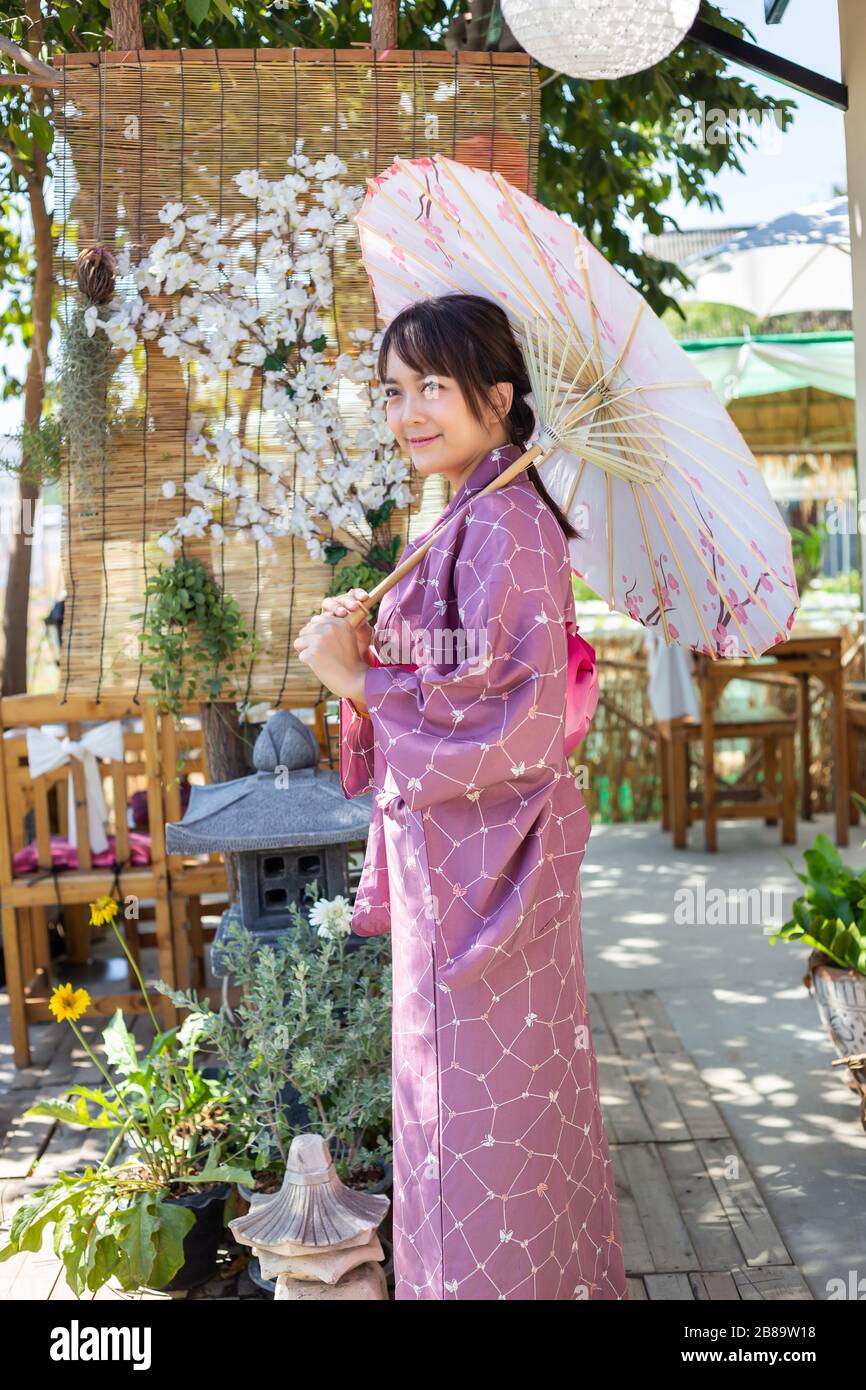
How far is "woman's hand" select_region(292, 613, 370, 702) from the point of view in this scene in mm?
1971

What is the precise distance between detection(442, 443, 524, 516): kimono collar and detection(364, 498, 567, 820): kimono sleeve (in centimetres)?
10

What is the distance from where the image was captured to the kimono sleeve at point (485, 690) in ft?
6.26

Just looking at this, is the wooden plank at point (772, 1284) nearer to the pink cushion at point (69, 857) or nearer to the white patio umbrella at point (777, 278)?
the pink cushion at point (69, 857)

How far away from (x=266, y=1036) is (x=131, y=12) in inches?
89.5

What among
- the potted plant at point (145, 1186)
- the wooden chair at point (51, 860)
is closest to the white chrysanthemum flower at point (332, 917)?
the potted plant at point (145, 1186)

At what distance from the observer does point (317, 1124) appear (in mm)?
2785

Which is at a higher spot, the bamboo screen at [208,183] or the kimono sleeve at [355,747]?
the bamboo screen at [208,183]

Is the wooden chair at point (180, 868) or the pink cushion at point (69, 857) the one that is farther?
the pink cushion at point (69, 857)

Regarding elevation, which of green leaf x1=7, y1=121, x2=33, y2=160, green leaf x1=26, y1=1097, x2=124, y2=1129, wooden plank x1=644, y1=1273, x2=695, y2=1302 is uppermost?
green leaf x1=7, y1=121, x2=33, y2=160

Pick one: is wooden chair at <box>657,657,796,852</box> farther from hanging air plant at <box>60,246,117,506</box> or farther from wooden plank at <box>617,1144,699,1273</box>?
hanging air plant at <box>60,246,117,506</box>

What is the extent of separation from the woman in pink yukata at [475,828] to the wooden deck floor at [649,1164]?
731 millimetres

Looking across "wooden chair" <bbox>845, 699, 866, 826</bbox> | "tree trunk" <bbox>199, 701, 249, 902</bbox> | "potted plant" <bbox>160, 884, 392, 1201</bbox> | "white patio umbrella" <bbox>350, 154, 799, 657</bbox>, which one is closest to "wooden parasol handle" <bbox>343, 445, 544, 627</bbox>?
"white patio umbrella" <bbox>350, 154, 799, 657</bbox>
